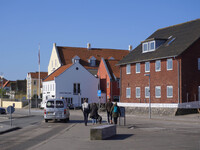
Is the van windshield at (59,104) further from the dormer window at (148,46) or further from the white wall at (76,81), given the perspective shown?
the white wall at (76,81)

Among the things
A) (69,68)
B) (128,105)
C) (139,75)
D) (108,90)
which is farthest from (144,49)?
(69,68)

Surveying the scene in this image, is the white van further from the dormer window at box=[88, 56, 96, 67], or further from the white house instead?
the dormer window at box=[88, 56, 96, 67]

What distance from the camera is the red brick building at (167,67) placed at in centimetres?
4644

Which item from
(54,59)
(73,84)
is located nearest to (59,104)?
(73,84)

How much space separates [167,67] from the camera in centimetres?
4856

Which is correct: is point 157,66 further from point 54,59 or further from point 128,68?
point 54,59

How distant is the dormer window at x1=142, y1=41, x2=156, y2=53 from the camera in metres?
52.3

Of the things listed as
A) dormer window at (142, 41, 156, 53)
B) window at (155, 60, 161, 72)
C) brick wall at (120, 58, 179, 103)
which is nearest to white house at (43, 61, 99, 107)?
brick wall at (120, 58, 179, 103)

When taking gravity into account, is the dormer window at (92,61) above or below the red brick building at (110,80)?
above

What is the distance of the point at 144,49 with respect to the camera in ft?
178

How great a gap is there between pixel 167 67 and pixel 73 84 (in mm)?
34812

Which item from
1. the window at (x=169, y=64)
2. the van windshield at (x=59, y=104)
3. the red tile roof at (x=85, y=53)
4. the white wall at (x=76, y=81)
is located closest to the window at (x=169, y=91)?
the window at (x=169, y=64)

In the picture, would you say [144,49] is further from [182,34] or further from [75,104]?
[75,104]

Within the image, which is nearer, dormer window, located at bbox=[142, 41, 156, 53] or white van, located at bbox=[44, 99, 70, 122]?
white van, located at bbox=[44, 99, 70, 122]
